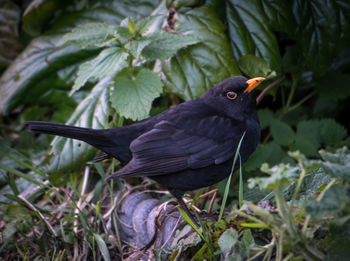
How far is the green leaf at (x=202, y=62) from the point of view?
3.27 m

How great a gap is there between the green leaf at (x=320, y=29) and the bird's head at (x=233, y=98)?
74 centimetres

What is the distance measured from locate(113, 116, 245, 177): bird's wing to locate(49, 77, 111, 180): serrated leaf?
0.69m

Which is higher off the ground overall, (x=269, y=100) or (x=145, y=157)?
(x=145, y=157)

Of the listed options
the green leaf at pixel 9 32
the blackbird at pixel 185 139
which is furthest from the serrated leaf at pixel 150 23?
the green leaf at pixel 9 32

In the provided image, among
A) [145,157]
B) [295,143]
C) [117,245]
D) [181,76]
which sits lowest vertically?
[117,245]

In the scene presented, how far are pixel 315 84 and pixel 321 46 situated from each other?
60 centimetres

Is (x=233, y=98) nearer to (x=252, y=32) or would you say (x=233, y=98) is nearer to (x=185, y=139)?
(x=185, y=139)

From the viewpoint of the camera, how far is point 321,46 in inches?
136

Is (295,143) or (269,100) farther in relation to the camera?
(269,100)

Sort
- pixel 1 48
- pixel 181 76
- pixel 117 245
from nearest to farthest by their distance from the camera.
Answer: pixel 117 245
pixel 181 76
pixel 1 48

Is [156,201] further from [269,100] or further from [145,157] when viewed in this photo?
[269,100]

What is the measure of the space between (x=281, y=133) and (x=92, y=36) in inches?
69.1

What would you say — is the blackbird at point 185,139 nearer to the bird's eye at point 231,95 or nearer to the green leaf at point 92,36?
the bird's eye at point 231,95

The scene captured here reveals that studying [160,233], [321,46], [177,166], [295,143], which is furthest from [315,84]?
[160,233]
